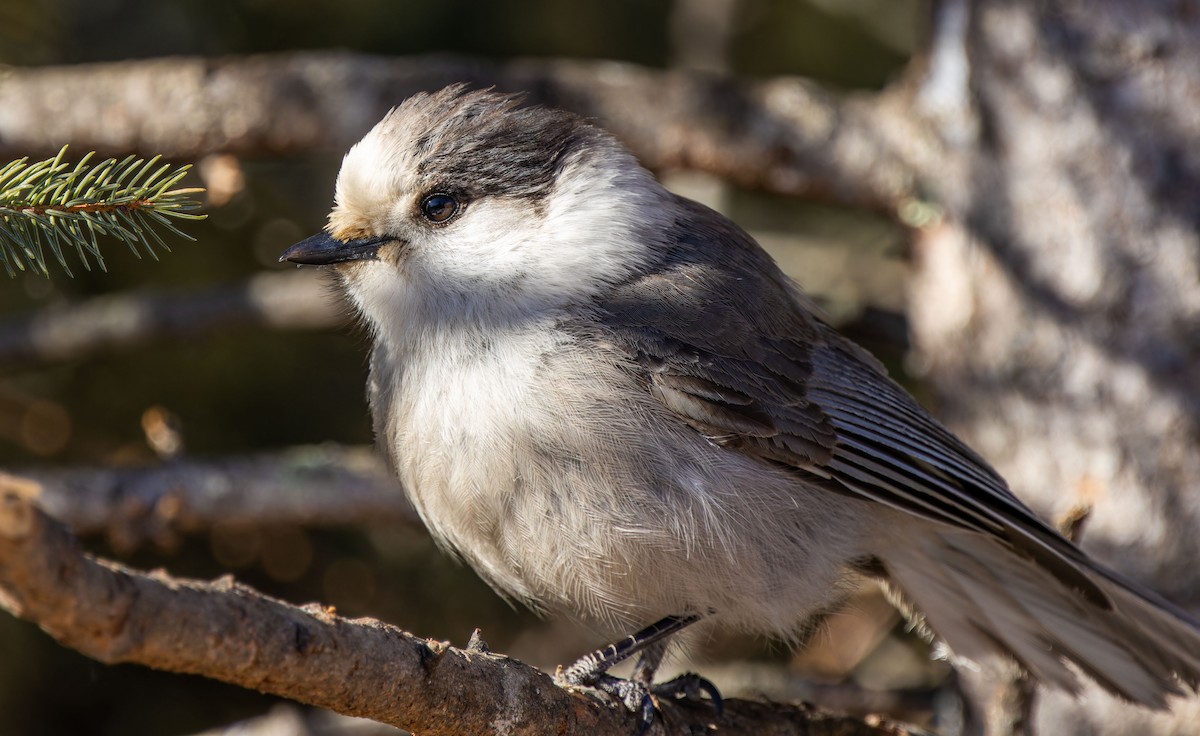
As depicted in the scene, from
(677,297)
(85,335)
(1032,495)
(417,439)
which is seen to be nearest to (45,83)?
(85,335)

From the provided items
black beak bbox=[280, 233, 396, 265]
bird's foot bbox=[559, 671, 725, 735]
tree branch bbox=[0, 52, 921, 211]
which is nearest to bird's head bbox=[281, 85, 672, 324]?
black beak bbox=[280, 233, 396, 265]

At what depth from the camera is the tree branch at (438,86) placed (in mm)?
3459

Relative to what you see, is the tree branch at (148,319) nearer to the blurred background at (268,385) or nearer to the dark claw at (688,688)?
the blurred background at (268,385)

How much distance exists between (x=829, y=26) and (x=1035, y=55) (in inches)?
79.3

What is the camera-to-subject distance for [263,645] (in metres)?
1.56

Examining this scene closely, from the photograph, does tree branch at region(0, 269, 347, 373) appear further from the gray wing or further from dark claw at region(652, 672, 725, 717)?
dark claw at region(652, 672, 725, 717)

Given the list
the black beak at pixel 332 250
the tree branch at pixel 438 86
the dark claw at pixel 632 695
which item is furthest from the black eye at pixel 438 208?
the dark claw at pixel 632 695

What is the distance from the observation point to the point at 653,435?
103 inches

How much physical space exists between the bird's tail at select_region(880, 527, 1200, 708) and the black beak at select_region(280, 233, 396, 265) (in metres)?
1.59

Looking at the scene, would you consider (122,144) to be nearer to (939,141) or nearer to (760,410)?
(760,410)

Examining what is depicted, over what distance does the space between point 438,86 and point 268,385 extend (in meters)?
1.49

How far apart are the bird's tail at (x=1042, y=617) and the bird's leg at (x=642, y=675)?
668 mm

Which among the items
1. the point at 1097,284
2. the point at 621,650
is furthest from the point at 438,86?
the point at 1097,284

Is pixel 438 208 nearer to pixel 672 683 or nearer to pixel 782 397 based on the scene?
pixel 782 397
